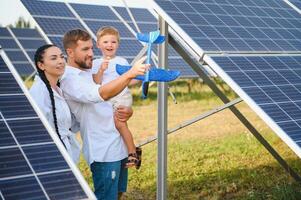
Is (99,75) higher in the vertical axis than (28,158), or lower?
higher

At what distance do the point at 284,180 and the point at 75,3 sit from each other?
280 inches

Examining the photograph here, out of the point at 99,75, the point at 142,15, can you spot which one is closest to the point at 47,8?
the point at 142,15

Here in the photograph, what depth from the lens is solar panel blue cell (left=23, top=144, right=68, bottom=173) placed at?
339 centimetres

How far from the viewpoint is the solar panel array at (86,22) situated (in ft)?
35.8

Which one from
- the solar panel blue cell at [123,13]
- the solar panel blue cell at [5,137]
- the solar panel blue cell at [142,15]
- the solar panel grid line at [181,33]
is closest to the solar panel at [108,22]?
the solar panel blue cell at [123,13]

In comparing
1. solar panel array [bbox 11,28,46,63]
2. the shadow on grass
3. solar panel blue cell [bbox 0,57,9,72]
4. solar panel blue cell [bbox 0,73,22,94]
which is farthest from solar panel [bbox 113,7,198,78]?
solar panel blue cell [bbox 0,73,22,94]

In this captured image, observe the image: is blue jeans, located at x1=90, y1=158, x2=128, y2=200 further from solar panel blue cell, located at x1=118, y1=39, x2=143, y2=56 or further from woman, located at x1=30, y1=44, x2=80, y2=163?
solar panel blue cell, located at x1=118, y1=39, x2=143, y2=56

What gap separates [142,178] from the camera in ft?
29.6

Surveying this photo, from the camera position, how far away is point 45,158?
3.45m

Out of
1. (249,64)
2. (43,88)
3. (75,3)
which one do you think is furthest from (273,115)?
(75,3)

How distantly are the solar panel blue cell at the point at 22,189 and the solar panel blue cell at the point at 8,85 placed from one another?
2.73ft

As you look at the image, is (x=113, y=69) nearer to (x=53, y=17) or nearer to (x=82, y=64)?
(x=82, y=64)

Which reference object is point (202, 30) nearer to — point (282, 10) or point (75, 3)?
point (282, 10)

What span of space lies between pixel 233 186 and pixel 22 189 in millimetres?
5573
